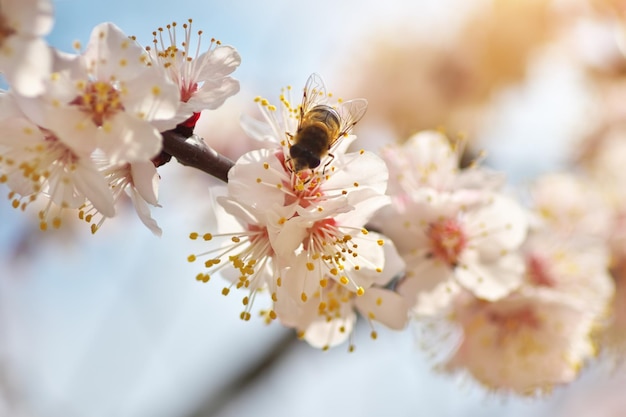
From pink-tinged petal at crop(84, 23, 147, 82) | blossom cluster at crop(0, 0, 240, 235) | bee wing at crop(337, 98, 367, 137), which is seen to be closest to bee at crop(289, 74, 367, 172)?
bee wing at crop(337, 98, 367, 137)

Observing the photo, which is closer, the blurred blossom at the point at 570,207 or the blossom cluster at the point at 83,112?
the blossom cluster at the point at 83,112

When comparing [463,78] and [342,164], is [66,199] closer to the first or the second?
[342,164]

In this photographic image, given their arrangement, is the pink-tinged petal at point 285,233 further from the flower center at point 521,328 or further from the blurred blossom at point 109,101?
the flower center at point 521,328

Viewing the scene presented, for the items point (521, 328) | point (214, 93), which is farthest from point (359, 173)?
point (521, 328)

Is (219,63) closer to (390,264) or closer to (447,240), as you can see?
(390,264)

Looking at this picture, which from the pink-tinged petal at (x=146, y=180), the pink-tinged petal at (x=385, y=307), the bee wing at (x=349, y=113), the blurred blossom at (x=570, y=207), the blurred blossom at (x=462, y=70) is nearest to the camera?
the pink-tinged petal at (x=146, y=180)

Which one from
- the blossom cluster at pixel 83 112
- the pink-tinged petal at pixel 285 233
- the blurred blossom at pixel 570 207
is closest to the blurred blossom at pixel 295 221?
the pink-tinged petal at pixel 285 233

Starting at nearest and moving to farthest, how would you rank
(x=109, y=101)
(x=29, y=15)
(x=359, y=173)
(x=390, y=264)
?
(x=29, y=15) → (x=109, y=101) → (x=359, y=173) → (x=390, y=264)
